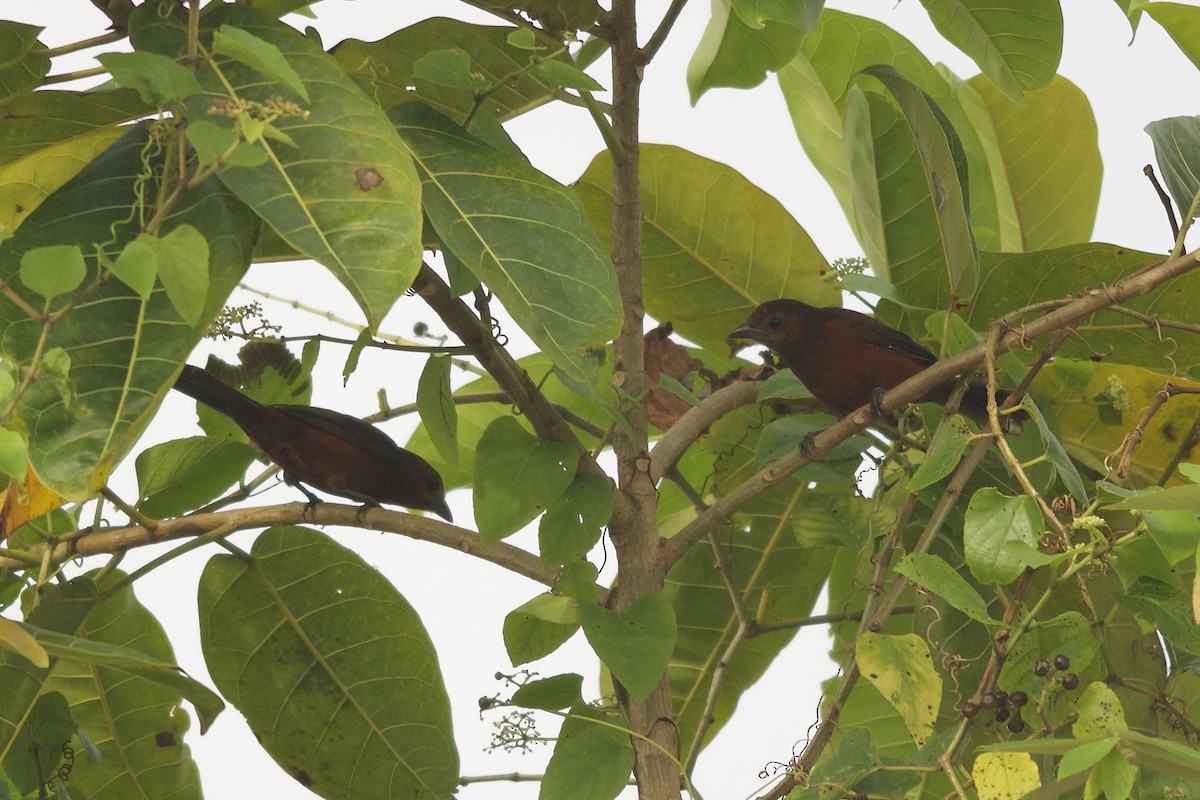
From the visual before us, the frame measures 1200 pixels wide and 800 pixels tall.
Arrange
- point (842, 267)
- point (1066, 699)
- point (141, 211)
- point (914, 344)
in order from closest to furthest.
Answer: point (141, 211), point (1066, 699), point (842, 267), point (914, 344)

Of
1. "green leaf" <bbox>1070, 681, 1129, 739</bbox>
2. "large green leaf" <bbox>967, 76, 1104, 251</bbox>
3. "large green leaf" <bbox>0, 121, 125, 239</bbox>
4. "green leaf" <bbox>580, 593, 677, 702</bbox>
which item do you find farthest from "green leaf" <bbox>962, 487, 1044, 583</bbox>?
"large green leaf" <bbox>967, 76, 1104, 251</bbox>

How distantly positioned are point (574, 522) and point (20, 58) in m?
0.93

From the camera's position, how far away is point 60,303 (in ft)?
4.19

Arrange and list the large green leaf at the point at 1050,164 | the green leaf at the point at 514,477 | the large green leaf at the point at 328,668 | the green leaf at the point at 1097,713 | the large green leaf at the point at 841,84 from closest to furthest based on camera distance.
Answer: the green leaf at the point at 1097,713 → the green leaf at the point at 514,477 → the large green leaf at the point at 328,668 → the large green leaf at the point at 841,84 → the large green leaf at the point at 1050,164

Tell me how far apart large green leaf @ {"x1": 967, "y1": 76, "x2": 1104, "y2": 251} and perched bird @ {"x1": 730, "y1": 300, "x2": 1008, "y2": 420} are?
500 millimetres

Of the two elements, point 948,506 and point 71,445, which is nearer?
point 71,445

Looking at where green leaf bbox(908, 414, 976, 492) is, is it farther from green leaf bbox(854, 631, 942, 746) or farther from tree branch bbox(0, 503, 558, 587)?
tree branch bbox(0, 503, 558, 587)

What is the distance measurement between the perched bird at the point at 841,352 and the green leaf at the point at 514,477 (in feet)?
3.14

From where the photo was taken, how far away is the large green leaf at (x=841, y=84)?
2711 mm

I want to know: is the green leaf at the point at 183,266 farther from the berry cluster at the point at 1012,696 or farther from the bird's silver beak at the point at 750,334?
the bird's silver beak at the point at 750,334

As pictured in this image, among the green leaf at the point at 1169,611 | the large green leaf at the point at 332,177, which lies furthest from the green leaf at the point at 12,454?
the green leaf at the point at 1169,611

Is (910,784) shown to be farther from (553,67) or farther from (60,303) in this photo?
(60,303)

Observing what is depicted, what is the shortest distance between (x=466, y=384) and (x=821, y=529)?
2.95ft

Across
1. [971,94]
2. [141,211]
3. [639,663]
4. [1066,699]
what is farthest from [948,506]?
[971,94]
